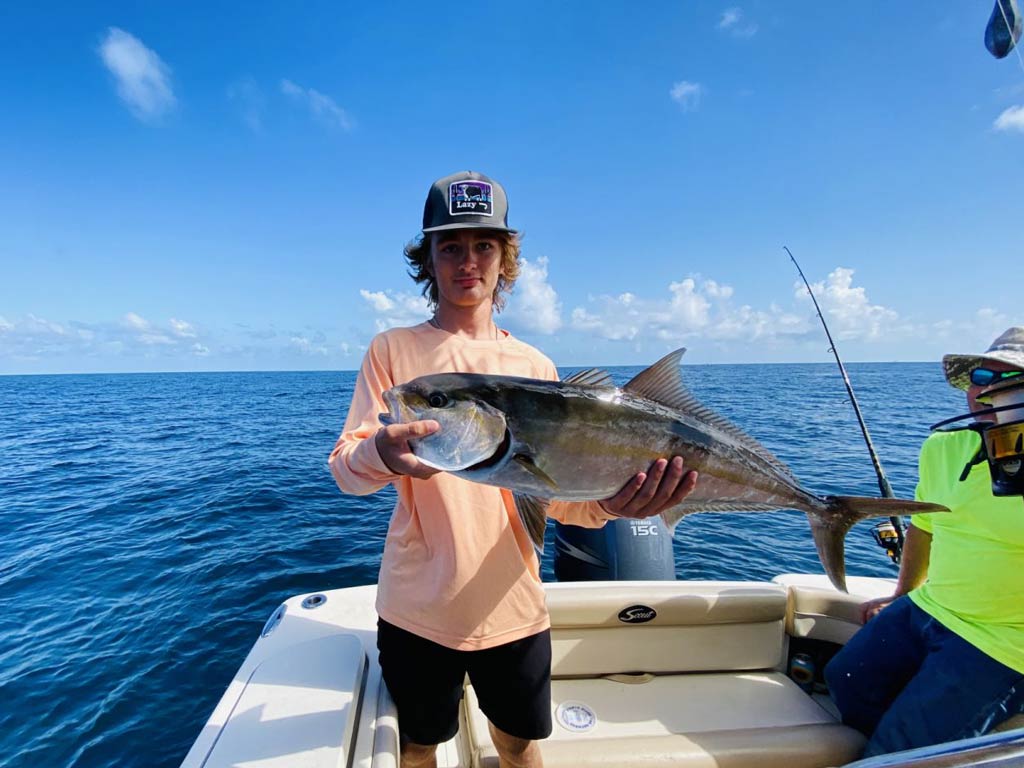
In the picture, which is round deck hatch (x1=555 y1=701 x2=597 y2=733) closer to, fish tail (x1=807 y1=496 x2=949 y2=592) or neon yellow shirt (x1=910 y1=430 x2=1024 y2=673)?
fish tail (x1=807 y1=496 x2=949 y2=592)

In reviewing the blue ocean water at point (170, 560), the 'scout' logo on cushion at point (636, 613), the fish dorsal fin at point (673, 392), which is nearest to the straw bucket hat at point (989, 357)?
the fish dorsal fin at point (673, 392)

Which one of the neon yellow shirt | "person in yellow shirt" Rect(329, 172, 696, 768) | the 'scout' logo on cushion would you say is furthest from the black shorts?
the neon yellow shirt

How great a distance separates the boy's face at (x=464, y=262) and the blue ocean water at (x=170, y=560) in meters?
5.55

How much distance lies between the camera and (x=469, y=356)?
252cm

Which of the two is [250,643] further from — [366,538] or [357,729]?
[357,729]

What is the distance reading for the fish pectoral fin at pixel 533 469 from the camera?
208 cm

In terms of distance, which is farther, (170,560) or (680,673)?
(170,560)

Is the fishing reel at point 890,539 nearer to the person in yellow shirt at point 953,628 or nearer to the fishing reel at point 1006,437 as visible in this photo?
the person in yellow shirt at point 953,628

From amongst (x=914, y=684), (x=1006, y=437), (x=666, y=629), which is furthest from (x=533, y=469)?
(x=914, y=684)

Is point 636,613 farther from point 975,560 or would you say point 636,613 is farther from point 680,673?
point 975,560

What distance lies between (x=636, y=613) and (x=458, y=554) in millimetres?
2169

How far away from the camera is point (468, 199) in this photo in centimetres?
238

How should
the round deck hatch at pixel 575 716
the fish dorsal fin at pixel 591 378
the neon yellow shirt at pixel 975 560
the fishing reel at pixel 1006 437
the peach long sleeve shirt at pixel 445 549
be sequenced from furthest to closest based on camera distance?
the round deck hatch at pixel 575 716, the neon yellow shirt at pixel 975 560, the fish dorsal fin at pixel 591 378, the peach long sleeve shirt at pixel 445 549, the fishing reel at pixel 1006 437

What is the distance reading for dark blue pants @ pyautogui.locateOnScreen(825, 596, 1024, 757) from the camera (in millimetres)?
2623
